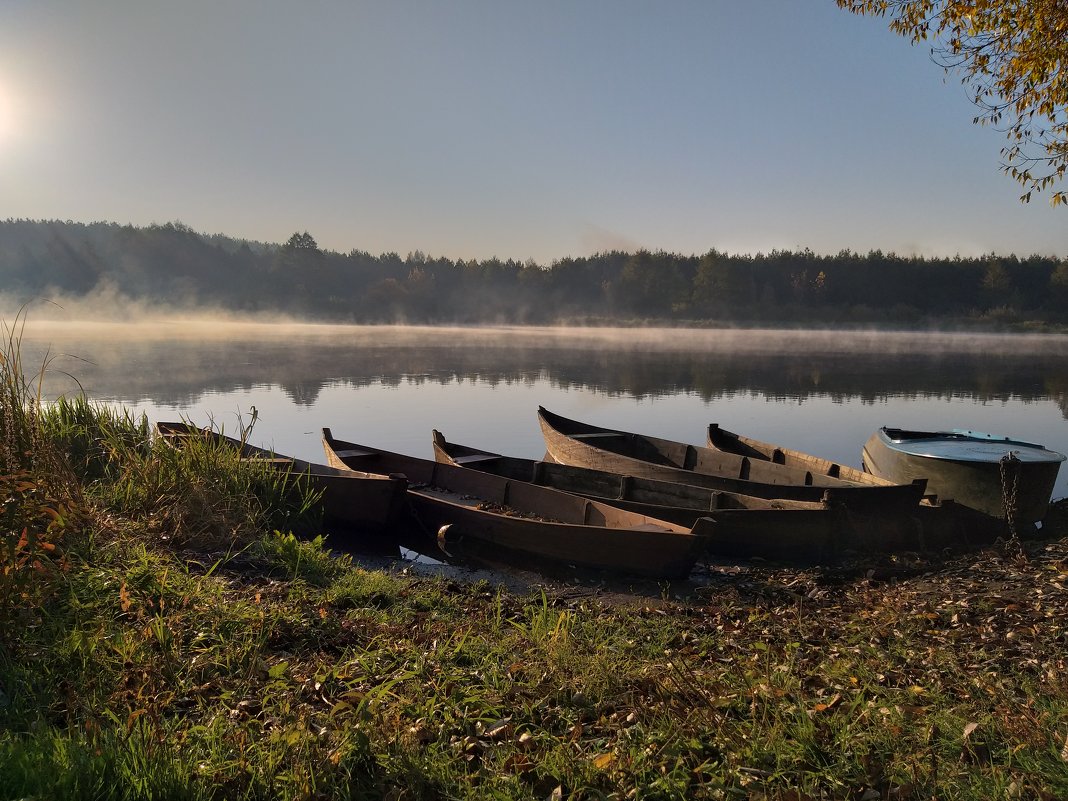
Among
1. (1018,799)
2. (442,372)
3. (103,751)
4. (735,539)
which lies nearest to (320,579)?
(103,751)

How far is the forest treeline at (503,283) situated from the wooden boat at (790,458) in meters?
81.7

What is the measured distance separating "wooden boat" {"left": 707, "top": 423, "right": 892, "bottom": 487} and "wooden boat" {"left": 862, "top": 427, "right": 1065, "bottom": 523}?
0.65 metres

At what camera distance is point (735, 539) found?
382 inches

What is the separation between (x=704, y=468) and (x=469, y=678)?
920 centimetres

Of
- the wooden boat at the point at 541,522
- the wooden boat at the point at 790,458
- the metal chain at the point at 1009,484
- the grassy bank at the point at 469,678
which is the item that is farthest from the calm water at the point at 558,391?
the grassy bank at the point at 469,678

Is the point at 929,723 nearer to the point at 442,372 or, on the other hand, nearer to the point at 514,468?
the point at 514,468

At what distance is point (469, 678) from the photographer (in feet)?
16.9

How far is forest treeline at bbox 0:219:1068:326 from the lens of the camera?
8950 centimetres

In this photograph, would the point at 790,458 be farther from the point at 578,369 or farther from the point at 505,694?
the point at 578,369

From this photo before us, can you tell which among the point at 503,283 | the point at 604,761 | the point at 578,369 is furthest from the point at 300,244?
the point at 604,761

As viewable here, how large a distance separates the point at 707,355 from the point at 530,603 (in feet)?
169

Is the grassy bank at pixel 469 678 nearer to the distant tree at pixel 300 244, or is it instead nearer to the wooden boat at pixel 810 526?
the wooden boat at pixel 810 526

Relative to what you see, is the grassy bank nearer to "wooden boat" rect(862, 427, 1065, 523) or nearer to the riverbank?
the riverbank

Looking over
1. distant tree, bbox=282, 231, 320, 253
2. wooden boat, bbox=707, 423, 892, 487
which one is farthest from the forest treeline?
wooden boat, bbox=707, 423, 892, 487
